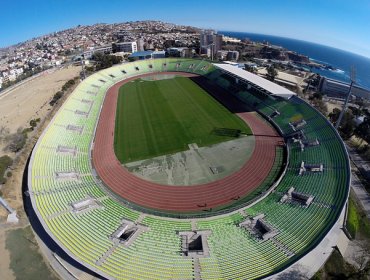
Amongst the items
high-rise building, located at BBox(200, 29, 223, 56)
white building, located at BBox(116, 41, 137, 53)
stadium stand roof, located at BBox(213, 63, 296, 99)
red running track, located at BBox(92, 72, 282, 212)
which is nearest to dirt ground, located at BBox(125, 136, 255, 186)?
red running track, located at BBox(92, 72, 282, 212)

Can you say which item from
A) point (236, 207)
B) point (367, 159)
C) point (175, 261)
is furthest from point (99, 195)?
point (367, 159)

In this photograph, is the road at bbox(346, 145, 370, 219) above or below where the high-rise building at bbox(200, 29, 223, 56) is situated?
below

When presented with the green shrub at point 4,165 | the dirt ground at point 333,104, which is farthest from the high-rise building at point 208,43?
the green shrub at point 4,165

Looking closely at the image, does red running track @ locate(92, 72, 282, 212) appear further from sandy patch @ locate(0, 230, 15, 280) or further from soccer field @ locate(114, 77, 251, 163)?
sandy patch @ locate(0, 230, 15, 280)

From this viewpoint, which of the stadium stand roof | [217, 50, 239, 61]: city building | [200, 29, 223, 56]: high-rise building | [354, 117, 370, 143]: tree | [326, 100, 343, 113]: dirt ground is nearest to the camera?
[354, 117, 370, 143]: tree

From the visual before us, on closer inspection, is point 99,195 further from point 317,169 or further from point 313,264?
point 317,169

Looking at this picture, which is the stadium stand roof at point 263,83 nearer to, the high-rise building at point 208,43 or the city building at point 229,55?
the high-rise building at point 208,43
